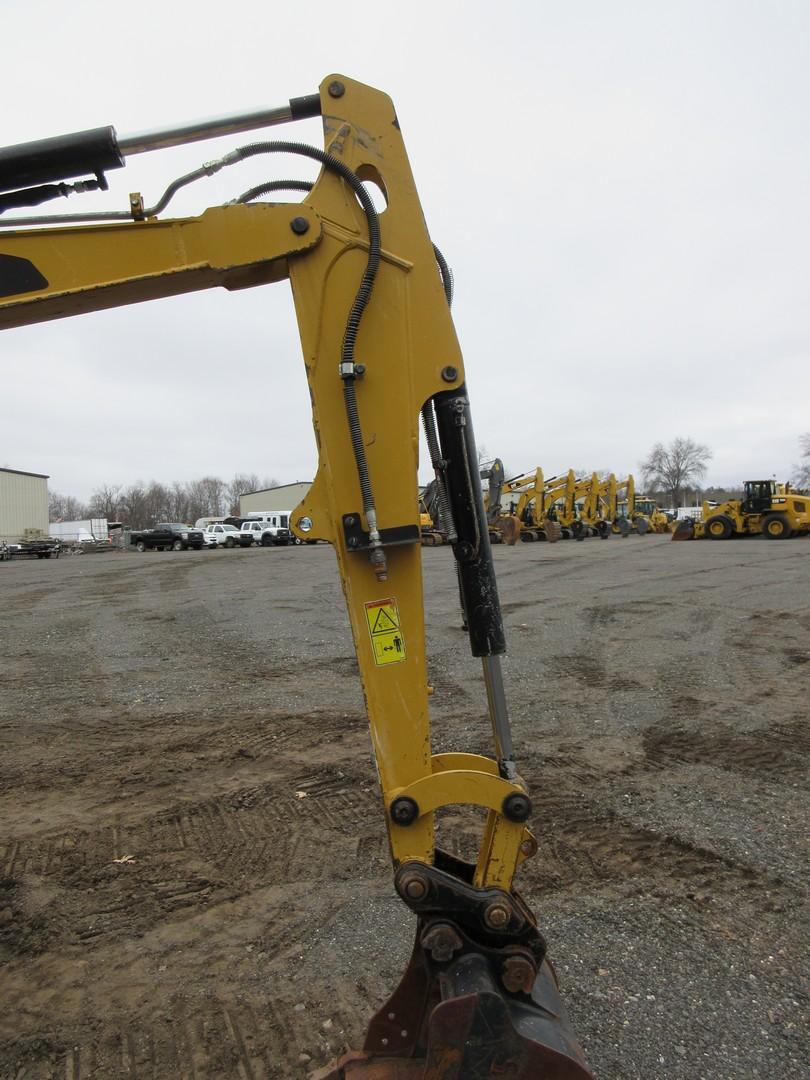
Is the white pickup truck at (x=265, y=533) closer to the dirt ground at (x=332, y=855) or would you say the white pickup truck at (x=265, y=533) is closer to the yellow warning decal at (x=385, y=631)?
the dirt ground at (x=332, y=855)

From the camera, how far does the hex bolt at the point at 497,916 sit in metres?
2.12

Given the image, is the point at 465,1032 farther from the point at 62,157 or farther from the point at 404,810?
the point at 62,157

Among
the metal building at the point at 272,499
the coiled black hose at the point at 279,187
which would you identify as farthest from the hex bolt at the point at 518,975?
the metal building at the point at 272,499

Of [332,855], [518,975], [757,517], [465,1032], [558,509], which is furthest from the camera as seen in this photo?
[558,509]

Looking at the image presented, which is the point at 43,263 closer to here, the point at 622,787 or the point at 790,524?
the point at 622,787

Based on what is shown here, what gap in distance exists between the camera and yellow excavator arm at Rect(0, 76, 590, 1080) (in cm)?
225

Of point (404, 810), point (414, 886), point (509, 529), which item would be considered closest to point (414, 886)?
point (414, 886)

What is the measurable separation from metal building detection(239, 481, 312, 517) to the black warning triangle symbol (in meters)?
73.9

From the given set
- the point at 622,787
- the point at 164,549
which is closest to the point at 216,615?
the point at 622,787

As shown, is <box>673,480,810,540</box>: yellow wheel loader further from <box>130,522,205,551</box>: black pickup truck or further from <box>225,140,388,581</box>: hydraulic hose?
<box>225,140,388,581</box>: hydraulic hose

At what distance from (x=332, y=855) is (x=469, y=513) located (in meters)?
2.52

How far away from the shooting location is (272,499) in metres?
85.0

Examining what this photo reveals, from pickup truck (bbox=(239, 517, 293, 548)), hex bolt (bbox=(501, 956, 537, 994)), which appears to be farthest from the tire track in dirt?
pickup truck (bbox=(239, 517, 293, 548))

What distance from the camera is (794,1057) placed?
2621 millimetres
